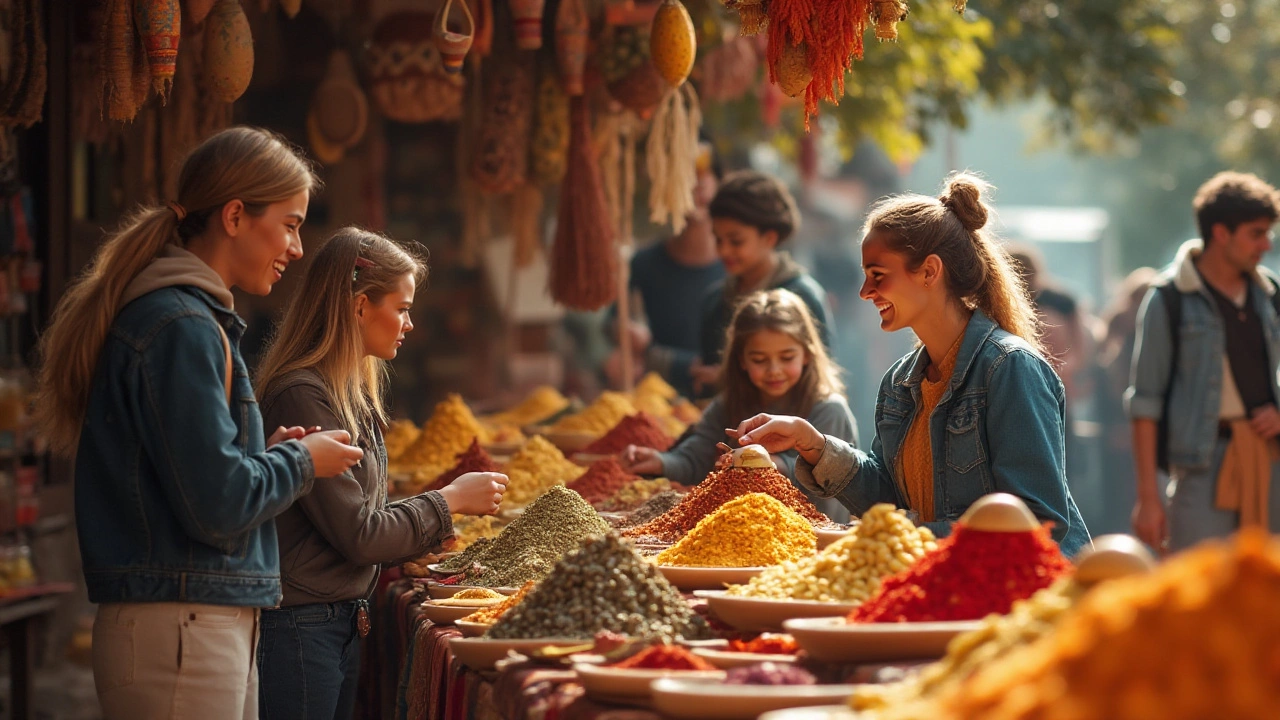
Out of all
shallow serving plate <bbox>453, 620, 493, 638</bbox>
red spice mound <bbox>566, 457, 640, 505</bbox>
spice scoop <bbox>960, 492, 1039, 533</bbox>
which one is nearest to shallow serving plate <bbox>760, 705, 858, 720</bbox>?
spice scoop <bbox>960, 492, 1039, 533</bbox>

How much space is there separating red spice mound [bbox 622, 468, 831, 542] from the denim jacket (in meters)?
2.42

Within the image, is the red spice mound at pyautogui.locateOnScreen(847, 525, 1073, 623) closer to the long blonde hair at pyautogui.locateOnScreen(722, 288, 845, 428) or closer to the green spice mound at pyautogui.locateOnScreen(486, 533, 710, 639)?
the green spice mound at pyautogui.locateOnScreen(486, 533, 710, 639)

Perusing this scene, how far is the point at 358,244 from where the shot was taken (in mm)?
2883

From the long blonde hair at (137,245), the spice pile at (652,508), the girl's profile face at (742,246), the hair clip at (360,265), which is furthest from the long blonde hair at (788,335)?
the long blonde hair at (137,245)

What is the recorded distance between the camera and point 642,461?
408 cm

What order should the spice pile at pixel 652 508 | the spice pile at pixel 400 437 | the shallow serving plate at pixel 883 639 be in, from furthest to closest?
the spice pile at pixel 400 437 → the spice pile at pixel 652 508 → the shallow serving plate at pixel 883 639

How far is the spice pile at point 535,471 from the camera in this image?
3.91 m

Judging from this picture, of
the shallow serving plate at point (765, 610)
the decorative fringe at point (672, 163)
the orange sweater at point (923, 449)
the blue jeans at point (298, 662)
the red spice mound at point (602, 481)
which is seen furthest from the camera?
the decorative fringe at point (672, 163)

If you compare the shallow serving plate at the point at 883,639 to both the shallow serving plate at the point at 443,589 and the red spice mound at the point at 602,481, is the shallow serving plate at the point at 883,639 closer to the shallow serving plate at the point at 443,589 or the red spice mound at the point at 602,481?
the shallow serving plate at the point at 443,589

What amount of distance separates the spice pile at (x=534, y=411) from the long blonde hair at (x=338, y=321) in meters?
2.56

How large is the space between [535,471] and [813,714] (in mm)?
2612

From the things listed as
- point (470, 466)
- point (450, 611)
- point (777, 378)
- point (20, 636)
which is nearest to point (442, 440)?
point (470, 466)

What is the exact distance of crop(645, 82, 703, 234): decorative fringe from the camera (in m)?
4.77

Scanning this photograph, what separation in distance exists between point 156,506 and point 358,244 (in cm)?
82
